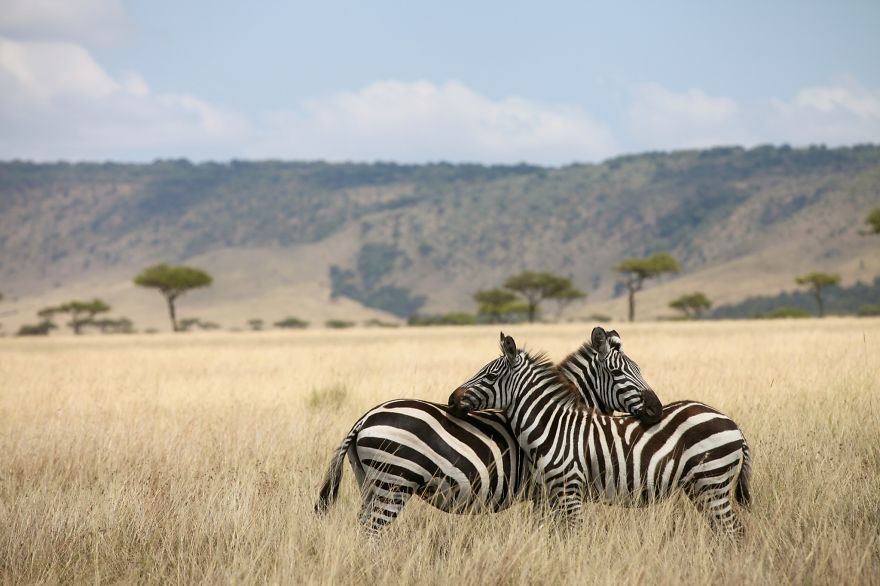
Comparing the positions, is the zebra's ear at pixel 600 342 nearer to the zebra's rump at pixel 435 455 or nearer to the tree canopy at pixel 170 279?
the zebra's rump at pixel 435 455

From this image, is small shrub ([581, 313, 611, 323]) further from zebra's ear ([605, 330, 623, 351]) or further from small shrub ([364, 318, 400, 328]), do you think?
zebra's ear ([605, 330, 623, 351])

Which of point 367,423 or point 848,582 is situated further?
point 367,423

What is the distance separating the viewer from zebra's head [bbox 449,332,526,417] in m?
5.49

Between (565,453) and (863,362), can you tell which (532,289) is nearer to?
(863,362)

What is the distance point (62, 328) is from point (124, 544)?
6131 inches

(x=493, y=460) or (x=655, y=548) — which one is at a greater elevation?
(x=493, y=460)

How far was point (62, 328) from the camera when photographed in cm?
14638

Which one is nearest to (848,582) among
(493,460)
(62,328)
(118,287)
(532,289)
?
(493,460)

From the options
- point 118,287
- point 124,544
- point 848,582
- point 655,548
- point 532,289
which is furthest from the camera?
point 118,287

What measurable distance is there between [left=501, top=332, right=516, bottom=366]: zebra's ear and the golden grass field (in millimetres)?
120

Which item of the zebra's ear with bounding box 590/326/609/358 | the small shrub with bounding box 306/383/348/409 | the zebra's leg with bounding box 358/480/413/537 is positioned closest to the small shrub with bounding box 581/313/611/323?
the small shrub with bounding box 306/383/348/409

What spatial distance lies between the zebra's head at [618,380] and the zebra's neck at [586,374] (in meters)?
0.04

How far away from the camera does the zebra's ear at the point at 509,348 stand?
5426 mm

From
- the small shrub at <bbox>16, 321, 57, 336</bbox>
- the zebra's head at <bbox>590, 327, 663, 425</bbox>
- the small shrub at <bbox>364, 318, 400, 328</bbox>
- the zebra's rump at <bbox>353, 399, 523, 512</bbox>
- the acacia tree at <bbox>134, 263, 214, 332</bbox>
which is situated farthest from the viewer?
the small shrub at <bbox>16, 321, 57, 336</bbox>
